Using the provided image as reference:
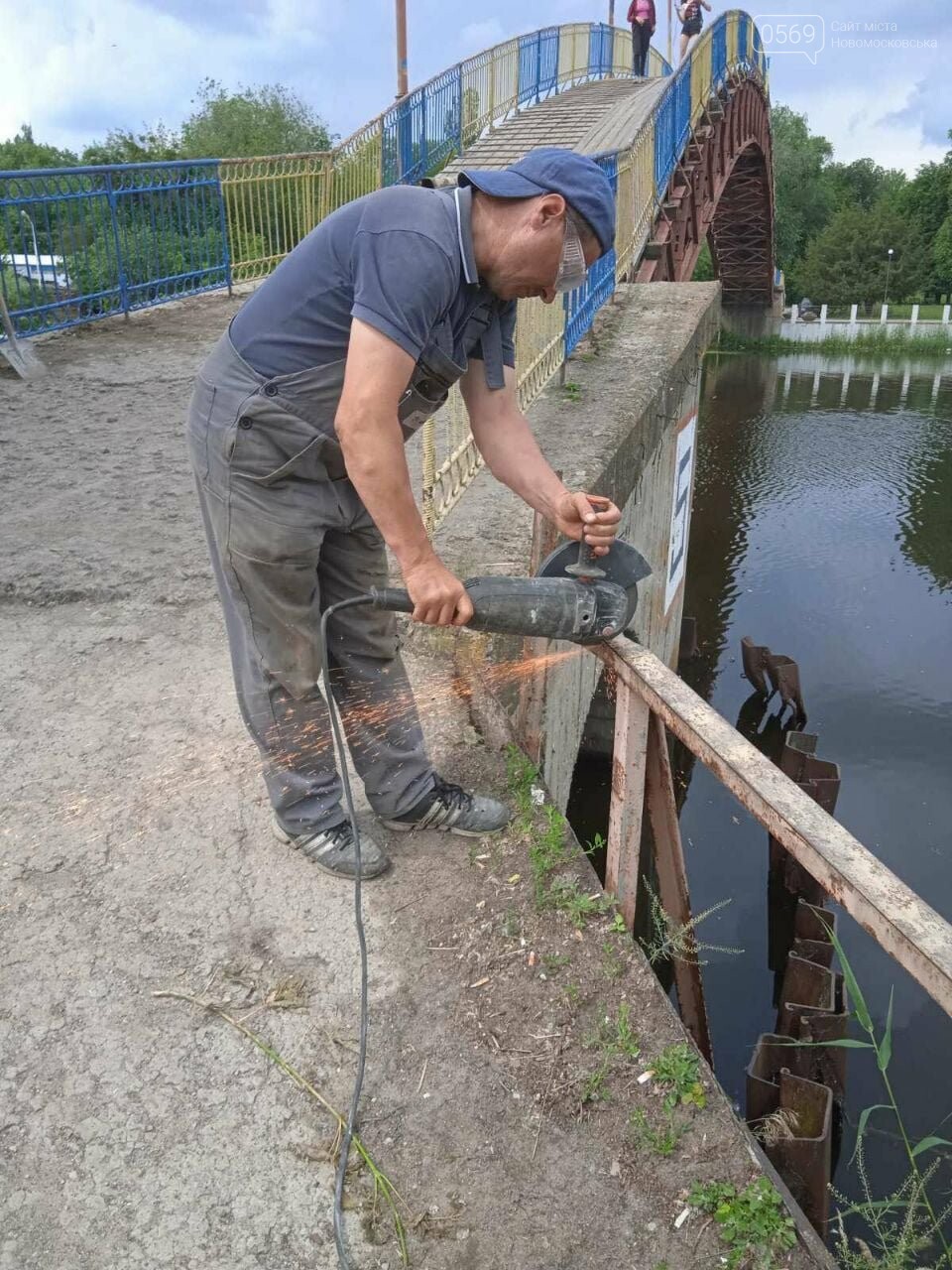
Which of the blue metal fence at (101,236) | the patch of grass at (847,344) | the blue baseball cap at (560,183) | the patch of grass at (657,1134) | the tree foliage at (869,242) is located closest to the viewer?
the patch of grass at (657,1134)

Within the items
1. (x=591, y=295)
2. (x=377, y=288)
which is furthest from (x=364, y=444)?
(x=591, y=295)

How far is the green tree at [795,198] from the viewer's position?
59.8m

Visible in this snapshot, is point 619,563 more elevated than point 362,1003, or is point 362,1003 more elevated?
point 619,563

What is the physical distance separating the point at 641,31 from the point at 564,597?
22385 mm

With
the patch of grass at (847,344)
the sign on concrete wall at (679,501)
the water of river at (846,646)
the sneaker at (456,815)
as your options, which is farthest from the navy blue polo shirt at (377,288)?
the patch of grass at (847,344)

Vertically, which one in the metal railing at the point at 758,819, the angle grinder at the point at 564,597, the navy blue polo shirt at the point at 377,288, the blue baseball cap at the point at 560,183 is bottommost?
the metal railing at the point at 758,819

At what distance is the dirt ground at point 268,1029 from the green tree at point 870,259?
57.6 meters

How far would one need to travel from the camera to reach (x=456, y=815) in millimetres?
2922

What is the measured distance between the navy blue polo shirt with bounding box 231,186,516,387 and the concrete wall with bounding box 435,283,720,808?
1.58 meters

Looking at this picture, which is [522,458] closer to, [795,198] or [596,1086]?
[596,1086]

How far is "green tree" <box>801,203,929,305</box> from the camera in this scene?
5338cm

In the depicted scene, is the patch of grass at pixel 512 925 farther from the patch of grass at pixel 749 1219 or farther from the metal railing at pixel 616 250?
the metal railing at pixel 616 250

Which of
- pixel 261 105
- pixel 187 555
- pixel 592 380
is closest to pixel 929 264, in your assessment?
pixel 261 105

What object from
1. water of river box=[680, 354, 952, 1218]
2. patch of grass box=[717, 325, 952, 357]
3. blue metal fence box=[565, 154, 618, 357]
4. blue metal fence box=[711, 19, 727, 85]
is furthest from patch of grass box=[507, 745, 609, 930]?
patch of grass box=[717, 325, 952, 357]
